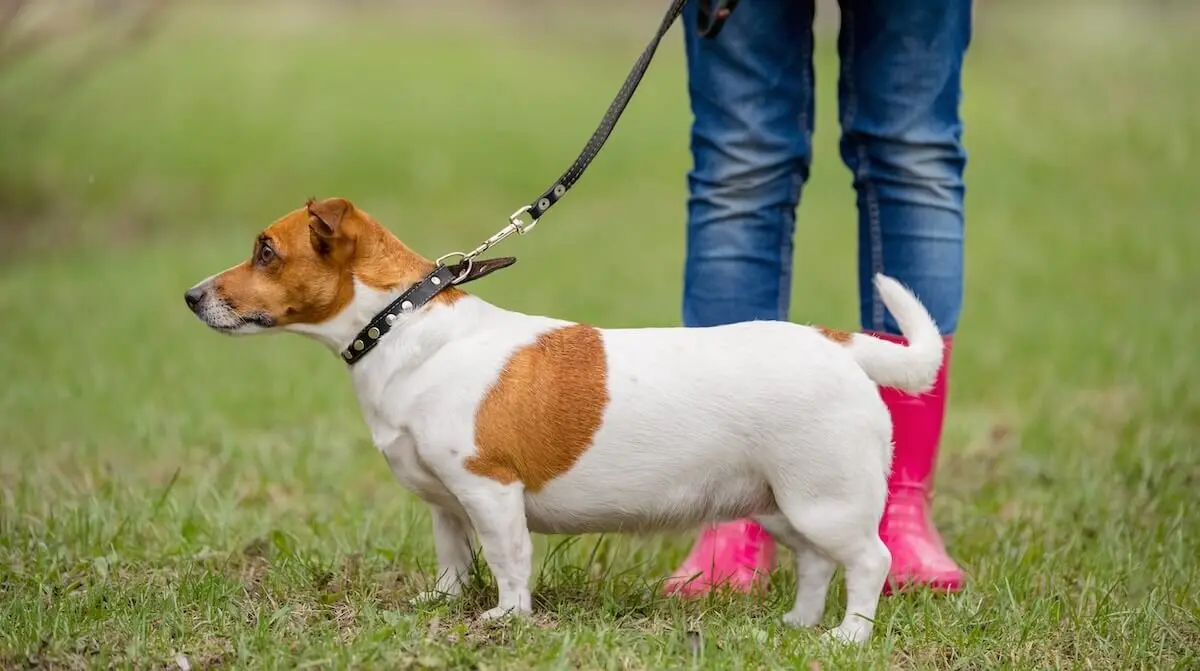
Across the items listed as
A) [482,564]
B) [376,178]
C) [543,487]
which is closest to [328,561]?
[482,564]

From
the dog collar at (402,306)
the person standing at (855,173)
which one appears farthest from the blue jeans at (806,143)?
the dog collar at (402,306)

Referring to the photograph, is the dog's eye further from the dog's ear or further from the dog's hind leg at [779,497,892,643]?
the dog's hind leg at [779,497,892,643]

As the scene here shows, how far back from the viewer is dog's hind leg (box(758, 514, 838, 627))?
3.05 metres

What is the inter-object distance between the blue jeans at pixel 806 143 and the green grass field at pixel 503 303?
0.75 metres

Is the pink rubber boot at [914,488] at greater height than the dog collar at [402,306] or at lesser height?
lesser

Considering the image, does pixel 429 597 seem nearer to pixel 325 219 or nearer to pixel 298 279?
pixel 298 279

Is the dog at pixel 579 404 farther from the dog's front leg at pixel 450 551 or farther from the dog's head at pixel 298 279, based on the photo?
the dog's front leg at pixel 450 551

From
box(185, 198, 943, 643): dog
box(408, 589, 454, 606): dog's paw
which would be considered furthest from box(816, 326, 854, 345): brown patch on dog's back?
box(408, 589, 454, 606): dog's paw

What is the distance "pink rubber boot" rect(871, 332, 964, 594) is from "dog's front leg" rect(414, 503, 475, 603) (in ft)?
3.31

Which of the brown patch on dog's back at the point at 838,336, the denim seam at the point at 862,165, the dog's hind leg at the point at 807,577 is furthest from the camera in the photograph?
the denim seam at the point at 862,165

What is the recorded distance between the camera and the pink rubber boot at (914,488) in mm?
3389

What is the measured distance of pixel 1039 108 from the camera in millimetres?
13266

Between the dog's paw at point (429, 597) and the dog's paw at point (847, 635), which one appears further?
the dog's paw at point (429, 597)

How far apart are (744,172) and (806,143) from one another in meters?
0.21
